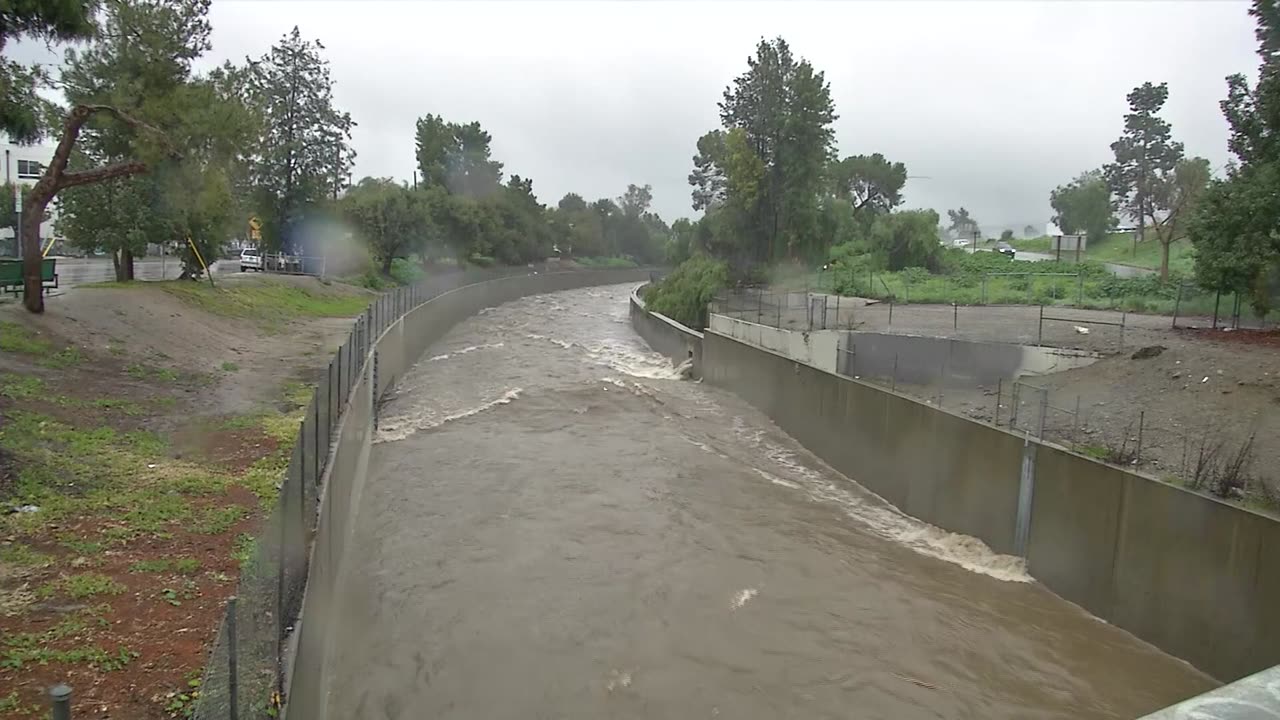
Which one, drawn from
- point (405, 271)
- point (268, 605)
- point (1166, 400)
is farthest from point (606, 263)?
point (268, 605)

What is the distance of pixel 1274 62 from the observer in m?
20.3

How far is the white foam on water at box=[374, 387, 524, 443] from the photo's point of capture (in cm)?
2164

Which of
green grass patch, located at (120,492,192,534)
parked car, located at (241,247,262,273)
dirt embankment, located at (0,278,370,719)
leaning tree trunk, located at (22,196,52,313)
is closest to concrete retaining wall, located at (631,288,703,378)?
dirt embankment, located at (0,278,370,719)

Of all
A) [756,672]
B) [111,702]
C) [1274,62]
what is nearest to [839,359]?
[1274,62]

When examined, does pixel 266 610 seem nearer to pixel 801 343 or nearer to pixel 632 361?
pixel 801 343

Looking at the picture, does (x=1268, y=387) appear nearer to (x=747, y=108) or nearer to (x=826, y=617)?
(x=826, y=617)

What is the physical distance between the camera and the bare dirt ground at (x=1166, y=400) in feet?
40.2

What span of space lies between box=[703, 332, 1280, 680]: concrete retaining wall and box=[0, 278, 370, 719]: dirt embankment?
10.2 metres

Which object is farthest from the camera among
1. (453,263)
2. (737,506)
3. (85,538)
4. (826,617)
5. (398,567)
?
(453,263)

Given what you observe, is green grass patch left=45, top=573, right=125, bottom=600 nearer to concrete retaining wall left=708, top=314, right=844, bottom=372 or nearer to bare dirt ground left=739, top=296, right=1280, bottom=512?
bare dirt ground left=739, top=296, right=1280, bottom=512

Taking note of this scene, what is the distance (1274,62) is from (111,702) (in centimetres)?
2548

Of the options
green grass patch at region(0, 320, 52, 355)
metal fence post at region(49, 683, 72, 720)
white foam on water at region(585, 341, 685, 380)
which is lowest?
white foam on water at region(585, 341, 685, 380)

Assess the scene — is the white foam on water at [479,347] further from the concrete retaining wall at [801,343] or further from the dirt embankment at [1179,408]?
the dirt embankment at [1179,408]

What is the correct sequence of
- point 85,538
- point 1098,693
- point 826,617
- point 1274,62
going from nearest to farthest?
1. point 85,538
2. point 1098,693
3. point 826,617
4. point 1274,62
